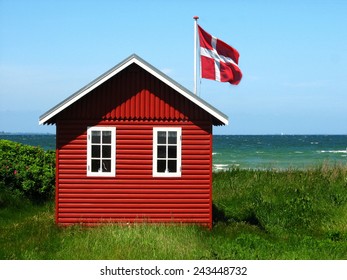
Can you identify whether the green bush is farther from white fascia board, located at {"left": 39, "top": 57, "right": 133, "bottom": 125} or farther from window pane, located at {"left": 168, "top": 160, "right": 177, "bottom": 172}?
window pane, located at {"left": 168, "top": 160, "right": 177, "bottom": 172}

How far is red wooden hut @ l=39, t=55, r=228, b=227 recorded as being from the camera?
54.1ft

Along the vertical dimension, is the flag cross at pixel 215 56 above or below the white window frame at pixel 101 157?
above

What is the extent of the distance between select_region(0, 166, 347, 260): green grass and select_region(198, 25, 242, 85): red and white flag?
4.59 metres

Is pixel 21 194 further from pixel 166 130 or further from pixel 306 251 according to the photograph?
pixel 306 251

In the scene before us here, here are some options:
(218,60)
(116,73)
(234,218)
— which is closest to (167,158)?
(116,73)

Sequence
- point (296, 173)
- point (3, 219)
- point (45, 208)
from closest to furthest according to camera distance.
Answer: point (3, 219) → point (45, 208) → point (296, 173)

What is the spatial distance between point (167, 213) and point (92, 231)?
7.69ft

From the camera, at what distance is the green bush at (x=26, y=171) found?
22.0m

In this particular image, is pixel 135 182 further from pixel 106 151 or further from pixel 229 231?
pixel 229 231

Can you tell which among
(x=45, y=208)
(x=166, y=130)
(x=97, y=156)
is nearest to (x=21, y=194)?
(x=45, y=208)

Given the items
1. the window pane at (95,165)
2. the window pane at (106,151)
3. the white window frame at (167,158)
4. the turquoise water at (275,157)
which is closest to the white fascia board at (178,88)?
the white window frame at (167,158)

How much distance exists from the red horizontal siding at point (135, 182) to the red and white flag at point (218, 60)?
244 cm

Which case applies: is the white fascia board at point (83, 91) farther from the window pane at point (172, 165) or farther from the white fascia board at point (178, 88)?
the window pane at point (172, 165)
